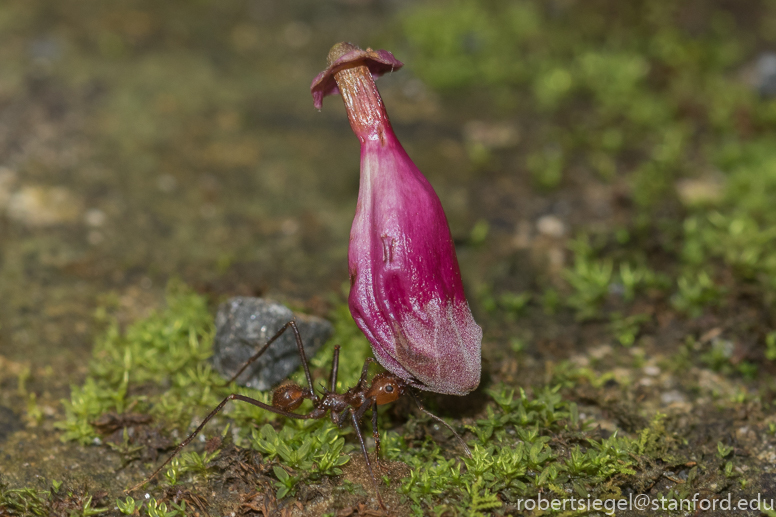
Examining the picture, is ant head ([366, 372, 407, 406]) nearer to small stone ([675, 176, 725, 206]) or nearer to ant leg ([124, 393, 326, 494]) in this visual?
ant leg ([124, 393, 326, 494])

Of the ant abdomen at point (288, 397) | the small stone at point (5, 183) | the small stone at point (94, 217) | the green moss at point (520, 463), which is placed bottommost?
the green moss at point (520, 463)

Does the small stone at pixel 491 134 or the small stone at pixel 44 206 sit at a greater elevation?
the small stone at pixel 491 134

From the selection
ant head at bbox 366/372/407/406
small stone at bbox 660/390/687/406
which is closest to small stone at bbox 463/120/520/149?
small stone at bbox 660/390/687/406

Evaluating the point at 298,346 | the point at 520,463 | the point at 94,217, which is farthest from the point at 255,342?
the point at 94,217

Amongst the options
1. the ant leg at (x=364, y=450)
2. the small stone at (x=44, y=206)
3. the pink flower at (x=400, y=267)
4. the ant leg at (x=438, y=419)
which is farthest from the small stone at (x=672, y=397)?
the small stone at (x=44, y=206)

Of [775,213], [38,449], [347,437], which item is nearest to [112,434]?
[38,449]

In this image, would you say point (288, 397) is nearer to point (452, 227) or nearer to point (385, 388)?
point (385, 388)

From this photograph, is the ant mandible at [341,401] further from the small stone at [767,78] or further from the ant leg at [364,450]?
the small stone at [767,78]

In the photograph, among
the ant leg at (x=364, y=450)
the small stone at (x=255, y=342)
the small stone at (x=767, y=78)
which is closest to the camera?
the ant leg at (x=364, y=450)
